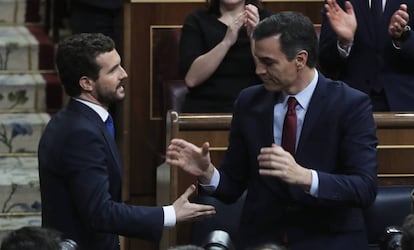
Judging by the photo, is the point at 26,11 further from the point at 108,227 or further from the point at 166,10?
the point at 108,227

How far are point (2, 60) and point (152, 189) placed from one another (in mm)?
1067

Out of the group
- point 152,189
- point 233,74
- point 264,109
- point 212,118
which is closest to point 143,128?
point 152,189

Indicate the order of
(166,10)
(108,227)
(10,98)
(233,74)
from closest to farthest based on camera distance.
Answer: (108,227)
(233,74)
(166,10)
(10,98)

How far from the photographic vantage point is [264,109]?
3.00 meters

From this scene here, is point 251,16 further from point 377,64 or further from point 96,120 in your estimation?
point 96,120

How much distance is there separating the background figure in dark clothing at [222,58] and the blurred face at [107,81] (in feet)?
3.66

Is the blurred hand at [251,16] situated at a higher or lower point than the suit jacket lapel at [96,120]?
higher

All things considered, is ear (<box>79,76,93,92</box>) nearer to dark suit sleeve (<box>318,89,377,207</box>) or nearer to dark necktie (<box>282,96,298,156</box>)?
dark necktie (<box>282,96,298,156</box>)

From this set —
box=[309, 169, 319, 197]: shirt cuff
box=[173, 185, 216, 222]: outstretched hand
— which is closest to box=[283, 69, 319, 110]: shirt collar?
box=[309, 169, 319, 197]: shirt cuff

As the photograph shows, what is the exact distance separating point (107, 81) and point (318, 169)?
1.93ft

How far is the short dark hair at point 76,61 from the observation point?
115 inches

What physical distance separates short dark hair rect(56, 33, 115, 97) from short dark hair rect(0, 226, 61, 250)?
31.5 inches

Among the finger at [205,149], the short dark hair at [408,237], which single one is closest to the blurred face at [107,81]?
the finger at [205,149]

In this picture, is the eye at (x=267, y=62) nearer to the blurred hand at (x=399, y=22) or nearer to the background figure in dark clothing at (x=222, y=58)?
the blurred hand at (x=399, y=22)
